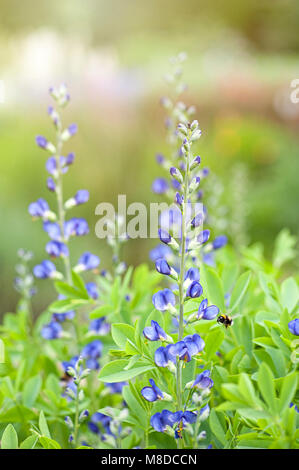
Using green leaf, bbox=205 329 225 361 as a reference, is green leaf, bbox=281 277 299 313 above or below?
above

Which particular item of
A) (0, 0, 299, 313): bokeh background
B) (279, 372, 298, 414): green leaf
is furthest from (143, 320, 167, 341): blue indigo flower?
(0, 0, 299, 313): bokeh background

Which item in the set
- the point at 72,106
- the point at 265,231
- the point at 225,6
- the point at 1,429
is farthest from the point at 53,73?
the point at 1,429

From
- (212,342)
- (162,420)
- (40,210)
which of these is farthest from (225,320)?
(40,210)

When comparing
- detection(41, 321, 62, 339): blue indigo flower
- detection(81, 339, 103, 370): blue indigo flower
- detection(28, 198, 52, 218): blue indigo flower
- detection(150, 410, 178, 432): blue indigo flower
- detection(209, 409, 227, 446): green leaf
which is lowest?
detection(209, 409, 227, 446): green leaf

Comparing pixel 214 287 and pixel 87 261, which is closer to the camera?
pixel 214 287

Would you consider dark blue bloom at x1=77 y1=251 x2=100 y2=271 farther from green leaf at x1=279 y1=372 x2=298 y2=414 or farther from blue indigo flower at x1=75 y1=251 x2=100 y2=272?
green leaf at x1=279 y1=372 x2=298 y2=414

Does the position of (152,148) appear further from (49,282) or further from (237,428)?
(237,428)

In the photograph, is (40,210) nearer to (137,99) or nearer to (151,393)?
(151,393)
